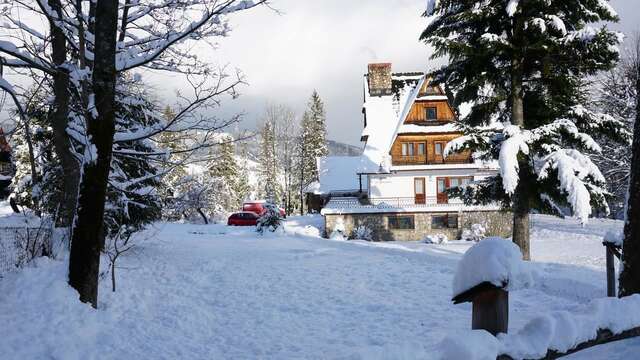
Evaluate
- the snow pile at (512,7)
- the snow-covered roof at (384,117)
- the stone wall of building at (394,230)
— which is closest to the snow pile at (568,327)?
the snow pile at (512,7)

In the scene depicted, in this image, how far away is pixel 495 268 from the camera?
8.55ft

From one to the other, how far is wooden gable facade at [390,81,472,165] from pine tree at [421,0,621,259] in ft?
53.1

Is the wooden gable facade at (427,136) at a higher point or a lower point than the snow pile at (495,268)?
higher

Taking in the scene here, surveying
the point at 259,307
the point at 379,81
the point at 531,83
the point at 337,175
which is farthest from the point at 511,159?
the point at 337,175

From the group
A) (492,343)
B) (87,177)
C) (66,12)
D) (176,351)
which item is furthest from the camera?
(66,12)

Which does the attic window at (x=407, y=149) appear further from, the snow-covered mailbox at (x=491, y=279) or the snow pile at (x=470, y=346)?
the snow pile at (x=470, y=346)

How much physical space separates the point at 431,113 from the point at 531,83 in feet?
56.6

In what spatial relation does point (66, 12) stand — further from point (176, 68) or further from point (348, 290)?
point (348, 290)

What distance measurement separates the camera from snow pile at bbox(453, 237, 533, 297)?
261cm

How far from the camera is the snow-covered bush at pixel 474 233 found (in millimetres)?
28812

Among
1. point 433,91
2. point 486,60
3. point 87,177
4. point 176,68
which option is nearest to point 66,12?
point 176,68

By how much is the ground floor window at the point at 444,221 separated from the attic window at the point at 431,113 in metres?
7.04

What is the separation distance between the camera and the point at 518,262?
266cm

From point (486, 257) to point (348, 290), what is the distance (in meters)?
8.25
